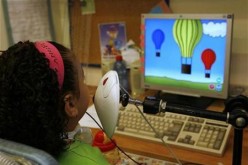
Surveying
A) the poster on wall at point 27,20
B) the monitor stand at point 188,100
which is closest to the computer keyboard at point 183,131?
the monitor stand at point 188,100

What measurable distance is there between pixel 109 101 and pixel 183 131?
55cm

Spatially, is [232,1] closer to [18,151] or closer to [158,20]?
[158,20]

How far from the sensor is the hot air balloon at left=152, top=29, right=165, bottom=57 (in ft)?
5.14

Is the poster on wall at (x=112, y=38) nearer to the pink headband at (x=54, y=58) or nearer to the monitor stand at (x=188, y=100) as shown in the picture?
the monitor stand at (x=188, y=100)

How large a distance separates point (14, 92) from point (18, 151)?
160 millimetres

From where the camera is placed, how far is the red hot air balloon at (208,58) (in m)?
1.46

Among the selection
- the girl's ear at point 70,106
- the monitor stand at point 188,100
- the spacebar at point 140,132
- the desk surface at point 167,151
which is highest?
the girl's ear at point 70,106

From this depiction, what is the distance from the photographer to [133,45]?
5.89 feet

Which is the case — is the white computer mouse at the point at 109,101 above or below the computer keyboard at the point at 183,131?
above

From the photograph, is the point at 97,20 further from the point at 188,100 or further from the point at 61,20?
the point at 188,100

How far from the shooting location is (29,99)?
66 cm

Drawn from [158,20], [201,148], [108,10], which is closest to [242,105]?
[201,148]

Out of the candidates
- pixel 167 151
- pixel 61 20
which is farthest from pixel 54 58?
pixel 61 20

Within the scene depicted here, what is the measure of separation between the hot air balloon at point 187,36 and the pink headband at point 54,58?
89 cm
